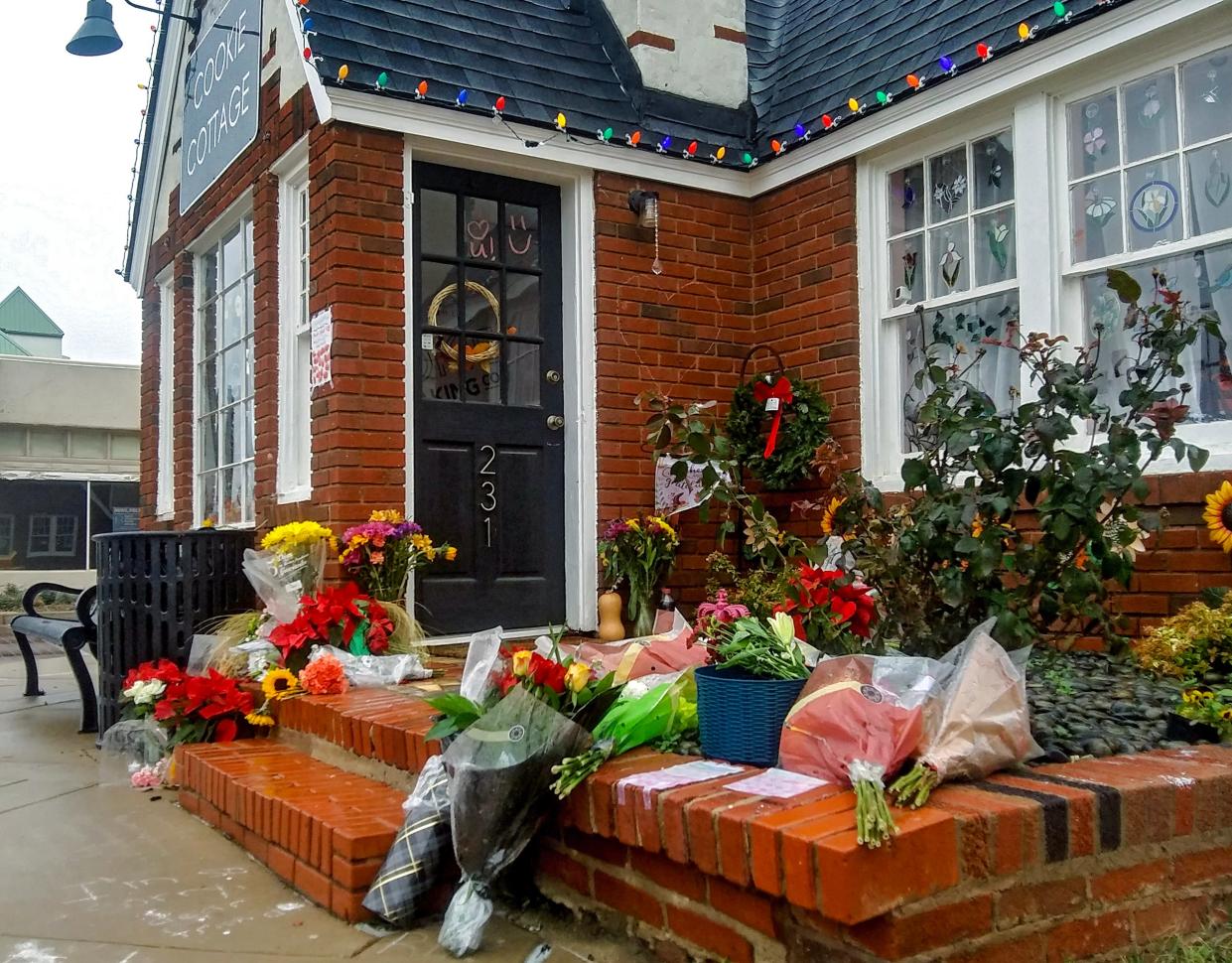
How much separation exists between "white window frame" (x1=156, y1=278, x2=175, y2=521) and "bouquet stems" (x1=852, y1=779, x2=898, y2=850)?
7.27 meters

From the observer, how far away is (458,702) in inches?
Result: 112

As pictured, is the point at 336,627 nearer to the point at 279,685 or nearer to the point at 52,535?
the point at 279,685

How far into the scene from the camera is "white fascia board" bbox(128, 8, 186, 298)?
8.58m

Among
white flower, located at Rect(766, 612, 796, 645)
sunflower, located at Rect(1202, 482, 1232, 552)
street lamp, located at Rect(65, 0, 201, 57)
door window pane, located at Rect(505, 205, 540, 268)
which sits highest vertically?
street lamp, located at Rect(65, 0, 201, 57)

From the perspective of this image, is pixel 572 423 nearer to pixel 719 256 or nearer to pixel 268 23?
pixel 719 256

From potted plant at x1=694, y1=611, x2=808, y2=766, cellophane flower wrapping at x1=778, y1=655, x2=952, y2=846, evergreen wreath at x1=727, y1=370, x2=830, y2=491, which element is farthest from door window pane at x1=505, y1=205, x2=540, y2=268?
cellophane flower wrapping at x1=778, y1=655, x2=952, y2=846

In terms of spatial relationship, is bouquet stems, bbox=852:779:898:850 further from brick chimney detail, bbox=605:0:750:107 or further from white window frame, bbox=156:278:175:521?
white window frame, bbox=156:278:175:521

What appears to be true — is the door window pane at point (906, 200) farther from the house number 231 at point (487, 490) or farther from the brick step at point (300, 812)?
the brick step at point (300, 812)

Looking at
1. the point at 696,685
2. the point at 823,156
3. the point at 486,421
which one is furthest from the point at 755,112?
the point at 696,685

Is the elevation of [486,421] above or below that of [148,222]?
below

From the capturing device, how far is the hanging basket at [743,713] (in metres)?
2.62

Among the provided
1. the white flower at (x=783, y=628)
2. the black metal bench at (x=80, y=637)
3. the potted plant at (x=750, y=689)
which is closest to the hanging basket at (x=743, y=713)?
the potted plant at (x=750, y=689)

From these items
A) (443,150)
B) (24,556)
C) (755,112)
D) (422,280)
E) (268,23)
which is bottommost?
(24,556)

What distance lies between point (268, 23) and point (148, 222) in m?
3.13
